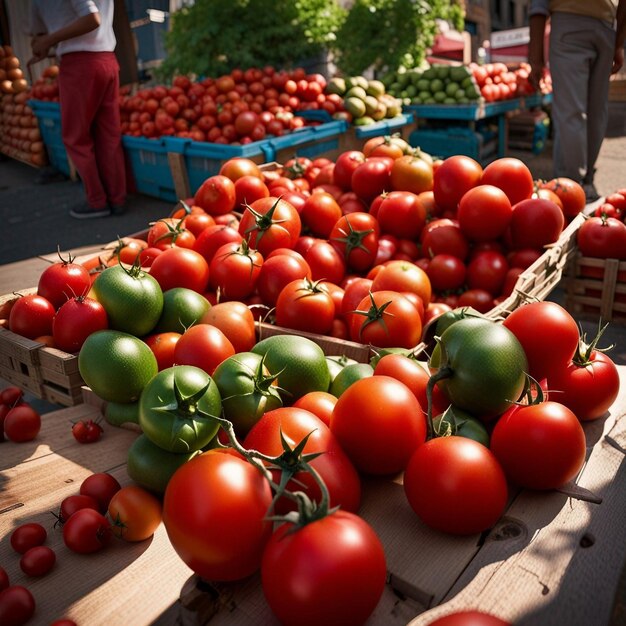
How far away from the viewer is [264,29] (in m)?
8.12

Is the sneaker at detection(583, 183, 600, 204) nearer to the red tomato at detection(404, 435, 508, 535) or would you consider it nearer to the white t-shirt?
the white t-shirt

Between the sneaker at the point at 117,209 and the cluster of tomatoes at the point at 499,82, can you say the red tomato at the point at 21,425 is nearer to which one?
the sneaker at the point at 117,209

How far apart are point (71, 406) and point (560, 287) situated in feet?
12.0

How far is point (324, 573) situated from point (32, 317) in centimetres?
185

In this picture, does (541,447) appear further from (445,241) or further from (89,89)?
(89,89)

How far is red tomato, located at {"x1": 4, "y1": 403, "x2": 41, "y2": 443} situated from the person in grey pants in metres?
5.26

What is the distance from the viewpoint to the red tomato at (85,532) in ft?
4.50

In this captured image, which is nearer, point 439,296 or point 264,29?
point 439,296

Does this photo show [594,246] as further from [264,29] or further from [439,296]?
[264,29]

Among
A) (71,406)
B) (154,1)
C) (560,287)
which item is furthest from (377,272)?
(154,1)

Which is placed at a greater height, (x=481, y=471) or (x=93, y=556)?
(x=481, y=471)

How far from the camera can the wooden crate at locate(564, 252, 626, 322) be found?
3506mm

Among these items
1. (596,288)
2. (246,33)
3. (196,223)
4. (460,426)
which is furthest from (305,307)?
(246,33)

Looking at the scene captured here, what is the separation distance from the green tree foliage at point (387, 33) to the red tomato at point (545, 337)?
7757 millimetres
